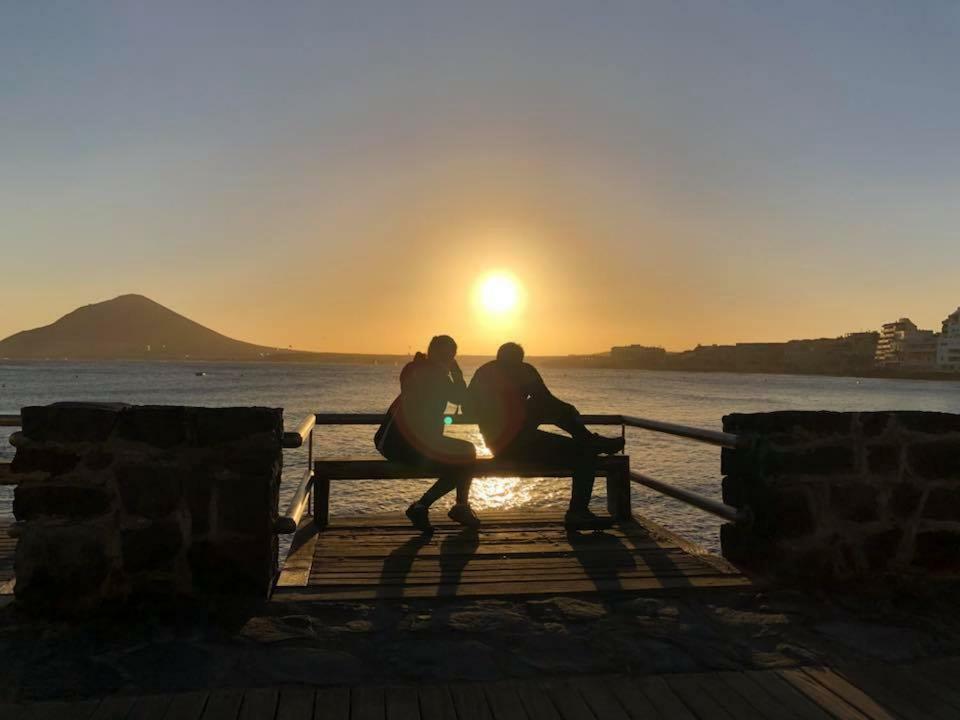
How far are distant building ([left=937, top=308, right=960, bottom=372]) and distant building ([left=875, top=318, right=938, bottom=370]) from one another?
205 inches

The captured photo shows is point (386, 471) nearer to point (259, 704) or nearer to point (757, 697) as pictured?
point (259, 704)

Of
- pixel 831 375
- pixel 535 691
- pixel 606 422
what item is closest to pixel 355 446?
pixel 606 422

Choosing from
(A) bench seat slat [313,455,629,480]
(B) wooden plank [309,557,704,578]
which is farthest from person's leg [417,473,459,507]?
(B) wooden plank [309,557,704,578]

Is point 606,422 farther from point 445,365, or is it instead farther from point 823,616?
point 823,616

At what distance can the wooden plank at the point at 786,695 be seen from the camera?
2.86 meters

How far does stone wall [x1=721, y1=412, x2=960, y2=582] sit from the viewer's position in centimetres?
472

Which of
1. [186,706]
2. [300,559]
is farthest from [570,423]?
[186,706]

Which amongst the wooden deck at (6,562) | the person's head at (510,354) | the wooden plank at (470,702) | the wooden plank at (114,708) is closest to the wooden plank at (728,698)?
the wooden plank at (470,702)

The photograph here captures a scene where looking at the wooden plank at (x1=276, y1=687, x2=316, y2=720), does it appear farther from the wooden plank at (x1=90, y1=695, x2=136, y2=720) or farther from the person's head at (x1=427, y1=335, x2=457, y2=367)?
the person's head at (x1=427, y1=335, x2=457, y2=367)

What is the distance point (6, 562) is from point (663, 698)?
4847mm

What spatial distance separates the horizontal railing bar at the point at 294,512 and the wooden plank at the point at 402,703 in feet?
5.14

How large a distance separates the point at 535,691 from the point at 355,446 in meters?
20.7

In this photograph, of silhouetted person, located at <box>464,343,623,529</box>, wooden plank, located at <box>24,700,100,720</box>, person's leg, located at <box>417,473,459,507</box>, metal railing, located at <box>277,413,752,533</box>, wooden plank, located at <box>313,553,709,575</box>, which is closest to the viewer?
wooden plank, located at <box>24,700,100,720</box>

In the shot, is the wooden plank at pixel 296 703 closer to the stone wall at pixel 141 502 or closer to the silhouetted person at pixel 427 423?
the stone wall at pixel 141 502
